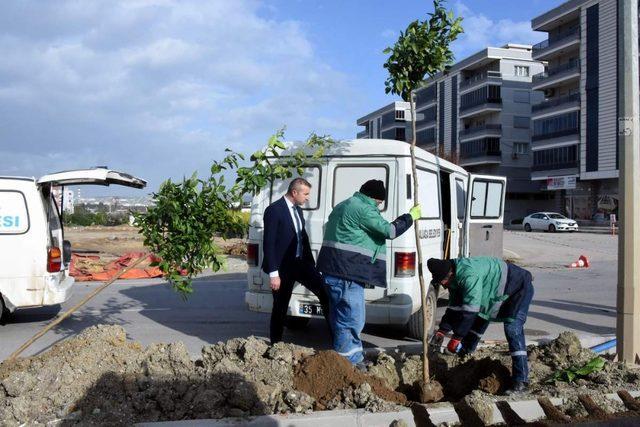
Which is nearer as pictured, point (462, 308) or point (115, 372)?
point (115, 372)

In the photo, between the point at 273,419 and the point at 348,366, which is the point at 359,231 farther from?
the point at 273,419

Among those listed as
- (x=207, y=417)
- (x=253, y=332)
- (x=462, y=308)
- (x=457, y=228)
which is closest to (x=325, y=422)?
(x=207, y=417)

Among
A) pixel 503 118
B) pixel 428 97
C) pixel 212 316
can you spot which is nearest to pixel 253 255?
pixel 212 316

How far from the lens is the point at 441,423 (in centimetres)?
427

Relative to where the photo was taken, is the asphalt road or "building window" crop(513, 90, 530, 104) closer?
the asphalt road

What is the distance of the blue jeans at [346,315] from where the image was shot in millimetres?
5453

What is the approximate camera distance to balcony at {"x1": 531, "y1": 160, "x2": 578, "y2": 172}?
61422 mm

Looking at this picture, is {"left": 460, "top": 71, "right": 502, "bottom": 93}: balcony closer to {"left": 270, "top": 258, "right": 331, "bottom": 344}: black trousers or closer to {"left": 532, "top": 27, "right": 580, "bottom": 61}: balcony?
{"left": 532, "top": 27, "right": 580, "bottom": 61}: balcony

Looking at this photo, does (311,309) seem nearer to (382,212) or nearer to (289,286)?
(289,286)

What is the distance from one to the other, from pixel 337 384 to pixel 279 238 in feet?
6.72

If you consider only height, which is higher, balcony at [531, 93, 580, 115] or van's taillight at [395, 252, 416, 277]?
balcony at [531, 93, 580, 115]

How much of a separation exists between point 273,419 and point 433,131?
9117 centimetres

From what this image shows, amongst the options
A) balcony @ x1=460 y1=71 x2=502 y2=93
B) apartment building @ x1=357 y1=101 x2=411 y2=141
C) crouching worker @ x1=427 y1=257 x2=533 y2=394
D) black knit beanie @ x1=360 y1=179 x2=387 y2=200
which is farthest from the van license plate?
apartment building @ x1=357 y1=101 x2=411 y2=141

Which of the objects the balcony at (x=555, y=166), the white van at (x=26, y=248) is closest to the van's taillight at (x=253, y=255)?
the white van at (x=26, y=248)
